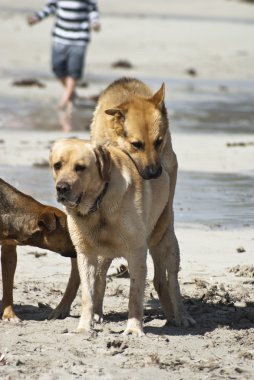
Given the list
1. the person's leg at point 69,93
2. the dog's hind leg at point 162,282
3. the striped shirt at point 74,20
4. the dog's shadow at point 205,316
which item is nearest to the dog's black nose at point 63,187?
the dog's shadow at point 205,316

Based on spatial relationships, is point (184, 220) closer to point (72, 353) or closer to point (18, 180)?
point (18, 180)

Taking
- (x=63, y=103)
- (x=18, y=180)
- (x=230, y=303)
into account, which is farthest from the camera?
(x=63, y=103)

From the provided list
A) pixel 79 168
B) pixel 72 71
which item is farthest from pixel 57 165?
pixel 72 71

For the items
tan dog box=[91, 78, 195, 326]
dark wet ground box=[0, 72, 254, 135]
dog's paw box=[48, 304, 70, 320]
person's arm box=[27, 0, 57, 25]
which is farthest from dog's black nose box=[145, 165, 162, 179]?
person's arm box=[27, 0, 57, 25]

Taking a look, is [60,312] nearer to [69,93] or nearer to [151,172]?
[151,172]

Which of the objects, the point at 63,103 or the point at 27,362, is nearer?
the point at 27,362

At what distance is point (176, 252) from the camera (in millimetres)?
8180

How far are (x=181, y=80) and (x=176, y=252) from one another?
1731 cm

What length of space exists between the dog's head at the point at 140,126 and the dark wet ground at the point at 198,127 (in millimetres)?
2486

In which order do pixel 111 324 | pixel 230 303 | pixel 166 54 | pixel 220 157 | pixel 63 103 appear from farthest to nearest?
pixel 166 54, pixel 63 103, pixel 220 157, pixel 230 303, pixel 111 324

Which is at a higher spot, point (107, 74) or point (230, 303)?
point (230, 303)

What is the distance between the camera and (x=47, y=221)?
26.5 feet

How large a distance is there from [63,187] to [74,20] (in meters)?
13.1

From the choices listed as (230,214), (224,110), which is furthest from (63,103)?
(230,214)
